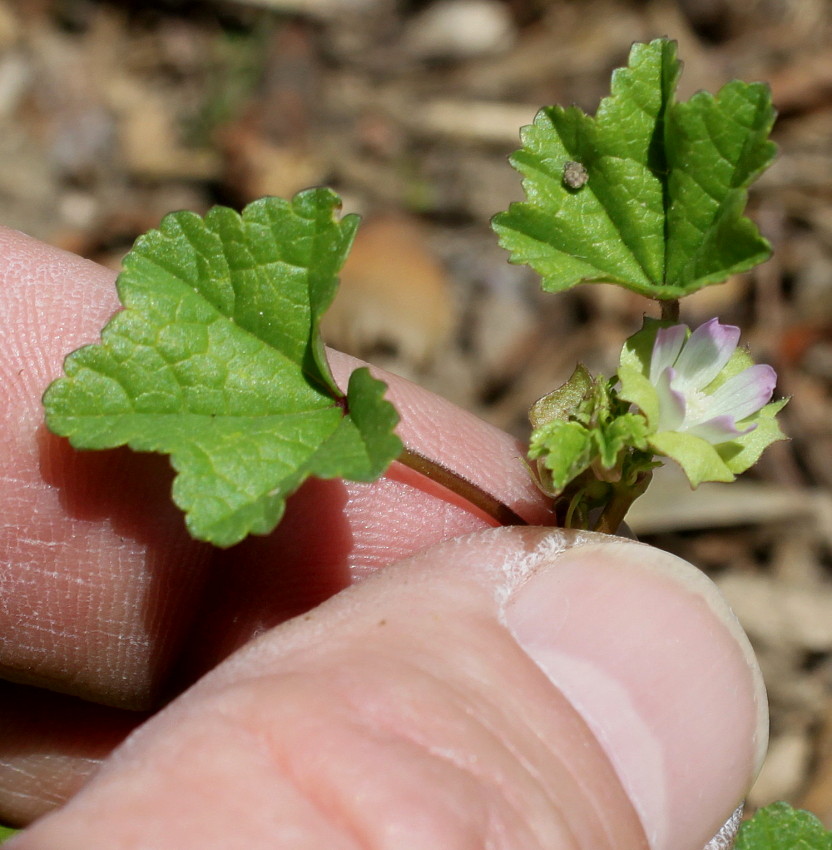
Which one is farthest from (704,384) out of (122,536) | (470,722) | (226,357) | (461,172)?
(461,172)

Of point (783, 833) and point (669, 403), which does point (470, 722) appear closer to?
point (669, 403)

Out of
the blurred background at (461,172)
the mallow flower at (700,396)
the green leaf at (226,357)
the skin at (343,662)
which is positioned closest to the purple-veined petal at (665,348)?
the mallow flower at (700,396)

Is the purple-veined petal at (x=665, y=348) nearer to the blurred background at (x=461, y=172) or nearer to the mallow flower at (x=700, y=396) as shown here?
the mallow flower at (x=700, y=396)

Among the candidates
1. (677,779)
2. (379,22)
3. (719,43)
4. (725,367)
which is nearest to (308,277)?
(725,367)

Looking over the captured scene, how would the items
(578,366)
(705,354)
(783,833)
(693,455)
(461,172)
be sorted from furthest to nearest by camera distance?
(461,172) < (783,833) < (578,366) < (705,354) < (693,455)

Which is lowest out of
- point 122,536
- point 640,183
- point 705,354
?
point 122,536

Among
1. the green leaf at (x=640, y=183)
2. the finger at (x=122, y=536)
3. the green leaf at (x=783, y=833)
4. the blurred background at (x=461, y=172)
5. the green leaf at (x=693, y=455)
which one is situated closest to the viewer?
the green leaf at (x=693, y=455)

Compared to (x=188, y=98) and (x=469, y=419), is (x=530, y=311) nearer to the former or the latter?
(x=469, y=419)

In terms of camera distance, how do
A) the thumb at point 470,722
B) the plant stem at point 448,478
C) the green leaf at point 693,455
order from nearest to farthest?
the thumb at point 470,722, the green leaf at point 693,455, the plant stem at point 448,478
